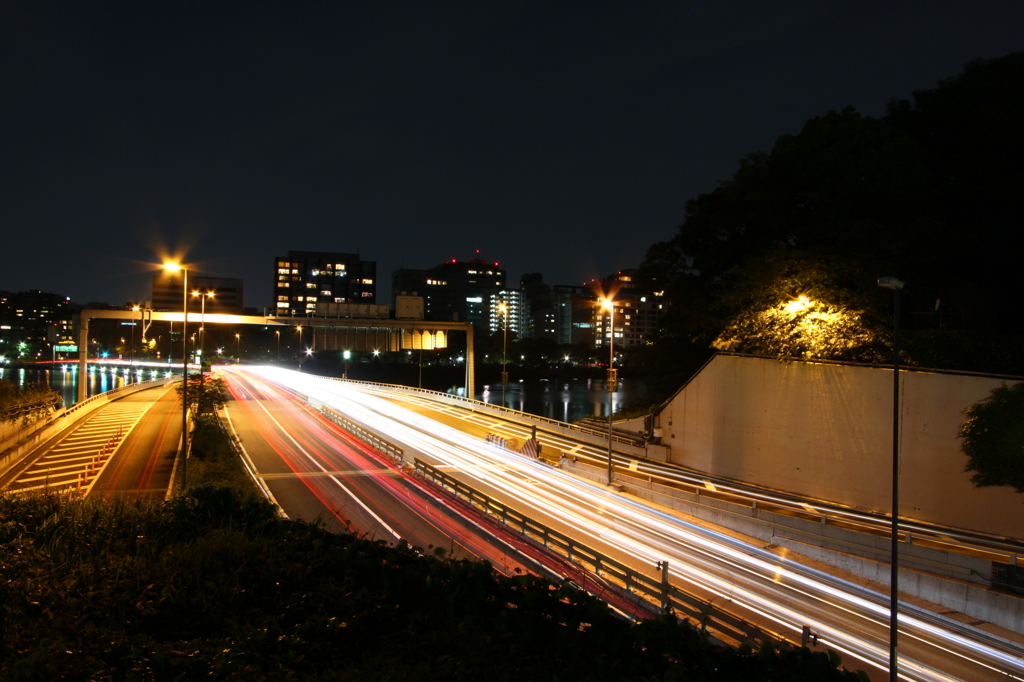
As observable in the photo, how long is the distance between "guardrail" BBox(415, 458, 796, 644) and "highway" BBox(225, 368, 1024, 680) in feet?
3.55

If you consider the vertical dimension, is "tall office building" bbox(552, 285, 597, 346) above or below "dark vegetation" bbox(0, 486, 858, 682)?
above

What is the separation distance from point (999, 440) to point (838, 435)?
293 inches

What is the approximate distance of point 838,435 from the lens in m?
21.9

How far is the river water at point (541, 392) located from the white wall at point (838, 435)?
39.3 m

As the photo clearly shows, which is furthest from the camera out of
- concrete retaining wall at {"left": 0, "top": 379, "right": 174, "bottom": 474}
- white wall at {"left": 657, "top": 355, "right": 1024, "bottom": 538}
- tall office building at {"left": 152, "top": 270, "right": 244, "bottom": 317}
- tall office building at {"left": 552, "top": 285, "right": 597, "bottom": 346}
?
tall office building at {"left": 552, "top": 285, "right": 597, "bottom": 346}

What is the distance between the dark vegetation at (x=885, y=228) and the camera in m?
24.3

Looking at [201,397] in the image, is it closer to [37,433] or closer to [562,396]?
[37,433]

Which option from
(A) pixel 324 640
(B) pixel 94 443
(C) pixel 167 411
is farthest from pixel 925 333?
(C) pixel 167 411

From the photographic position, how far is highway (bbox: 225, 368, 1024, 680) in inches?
433

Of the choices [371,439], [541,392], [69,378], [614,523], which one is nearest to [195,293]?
[371,439]

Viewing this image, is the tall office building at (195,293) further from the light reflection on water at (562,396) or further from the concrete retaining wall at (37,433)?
the light reflection on water at (562,396)

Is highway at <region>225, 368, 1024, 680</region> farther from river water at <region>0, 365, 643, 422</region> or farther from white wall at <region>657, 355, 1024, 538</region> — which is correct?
river water at <region>0, 365, 643, 422</region>

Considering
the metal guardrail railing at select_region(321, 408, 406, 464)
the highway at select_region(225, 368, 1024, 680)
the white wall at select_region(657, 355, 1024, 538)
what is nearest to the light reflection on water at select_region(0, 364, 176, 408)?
the metal guardrail railing at select_region(321, 408, 406, 464)

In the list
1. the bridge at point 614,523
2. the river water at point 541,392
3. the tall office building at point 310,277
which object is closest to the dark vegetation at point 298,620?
the bridge at point 614,523
